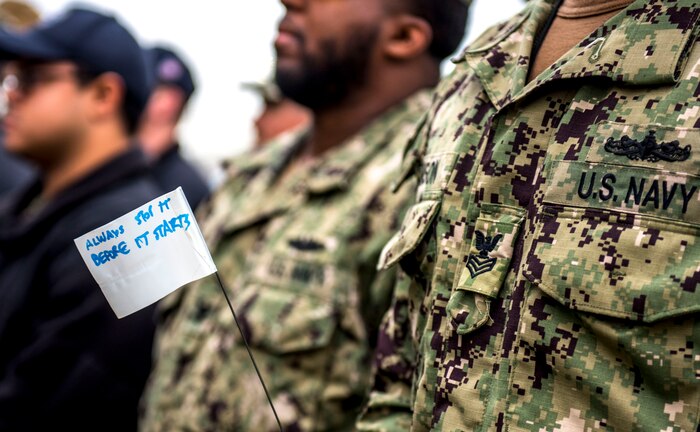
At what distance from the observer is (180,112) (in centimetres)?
549

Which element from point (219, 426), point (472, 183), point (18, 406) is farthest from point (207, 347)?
point (472, 183)

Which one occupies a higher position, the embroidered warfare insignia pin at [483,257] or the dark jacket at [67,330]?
the embroidered warfare insignia pin at [483,257]

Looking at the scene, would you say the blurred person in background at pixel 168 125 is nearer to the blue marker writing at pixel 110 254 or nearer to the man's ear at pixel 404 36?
the man's ear at pixel 404 36

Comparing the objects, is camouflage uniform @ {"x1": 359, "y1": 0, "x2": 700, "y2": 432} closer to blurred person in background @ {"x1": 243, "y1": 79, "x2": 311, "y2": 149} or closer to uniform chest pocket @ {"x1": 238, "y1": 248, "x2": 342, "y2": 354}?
uniform chest pocket @ {"x1": 238, "y1": 248, "x2": 342, "y2": 354}

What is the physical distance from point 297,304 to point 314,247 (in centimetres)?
16

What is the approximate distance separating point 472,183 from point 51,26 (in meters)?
2.43

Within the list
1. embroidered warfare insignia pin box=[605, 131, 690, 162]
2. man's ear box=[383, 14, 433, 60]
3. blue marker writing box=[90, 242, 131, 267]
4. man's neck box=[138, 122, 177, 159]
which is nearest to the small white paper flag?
blue marker writing box=[90, 242, 131, 267]

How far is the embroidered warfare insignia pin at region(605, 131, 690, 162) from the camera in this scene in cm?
119

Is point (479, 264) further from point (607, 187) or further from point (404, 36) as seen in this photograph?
point (404, 36)

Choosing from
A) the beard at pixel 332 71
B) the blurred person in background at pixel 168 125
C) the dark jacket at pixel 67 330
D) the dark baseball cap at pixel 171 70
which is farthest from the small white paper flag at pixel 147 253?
the dark baseball cap at pixel 171 70

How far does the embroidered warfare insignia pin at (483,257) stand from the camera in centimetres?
138

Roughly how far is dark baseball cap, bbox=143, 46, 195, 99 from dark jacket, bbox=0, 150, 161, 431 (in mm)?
2220

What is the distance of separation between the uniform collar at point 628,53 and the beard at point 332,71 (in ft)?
3.98

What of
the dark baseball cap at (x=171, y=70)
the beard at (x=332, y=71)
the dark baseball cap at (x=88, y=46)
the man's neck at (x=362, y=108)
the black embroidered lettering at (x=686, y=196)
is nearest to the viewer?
the black embroidered lettering at (x=686, y=196)
